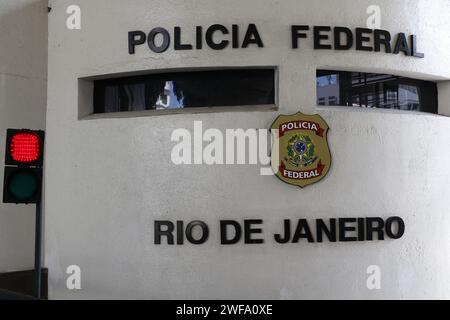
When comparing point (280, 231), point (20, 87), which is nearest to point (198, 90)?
point (280, 231)

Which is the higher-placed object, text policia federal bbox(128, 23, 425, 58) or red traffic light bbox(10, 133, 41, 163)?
text policia federal bbox(128, 23, 425, 58)

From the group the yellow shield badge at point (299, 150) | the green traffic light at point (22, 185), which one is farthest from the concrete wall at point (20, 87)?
the yellow shield badge at point (299, 150)

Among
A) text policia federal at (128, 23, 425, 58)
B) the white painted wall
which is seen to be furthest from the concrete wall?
text policia federal at (128, 23, 425, 58)

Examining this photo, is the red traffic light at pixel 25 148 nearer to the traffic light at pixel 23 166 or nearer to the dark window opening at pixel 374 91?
the traffic light at pixel 23 166

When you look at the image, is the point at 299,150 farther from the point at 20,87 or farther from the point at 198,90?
the point at 20,87

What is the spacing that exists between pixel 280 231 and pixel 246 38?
2327 mm

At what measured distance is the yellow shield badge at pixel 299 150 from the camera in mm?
7172

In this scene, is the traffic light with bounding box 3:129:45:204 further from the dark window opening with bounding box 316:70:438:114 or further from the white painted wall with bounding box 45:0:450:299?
the dark window opening with bounding box 316:70:438:114

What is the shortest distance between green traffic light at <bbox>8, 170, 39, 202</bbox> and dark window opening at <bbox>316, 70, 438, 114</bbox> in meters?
3.53

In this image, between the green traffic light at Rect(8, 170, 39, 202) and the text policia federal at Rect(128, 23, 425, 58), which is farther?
the text policia federal at Rect(128, 23, 425, 58)

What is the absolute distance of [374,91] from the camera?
7699 millimetres

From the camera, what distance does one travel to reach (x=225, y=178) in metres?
7.24

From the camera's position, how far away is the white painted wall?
7.18 metres

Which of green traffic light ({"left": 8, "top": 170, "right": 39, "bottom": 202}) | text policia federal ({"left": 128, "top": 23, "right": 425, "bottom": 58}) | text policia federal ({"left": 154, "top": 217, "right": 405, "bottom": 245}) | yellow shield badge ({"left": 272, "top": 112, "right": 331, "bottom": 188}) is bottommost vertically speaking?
text policia federal ({"left": 154, "top": 217, "right": 405, "bottom": 245})
